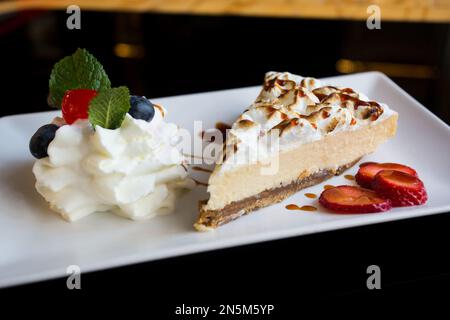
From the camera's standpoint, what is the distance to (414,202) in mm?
1776

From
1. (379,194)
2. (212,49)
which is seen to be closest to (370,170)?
(379,194)

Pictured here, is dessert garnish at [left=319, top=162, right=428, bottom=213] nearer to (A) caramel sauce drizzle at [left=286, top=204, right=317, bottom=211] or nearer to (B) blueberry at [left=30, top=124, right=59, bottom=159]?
(A) caramel sauce drizzle at [left=286, top=204, right=317, bottom=211]

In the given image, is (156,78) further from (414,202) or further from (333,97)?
(414,202)

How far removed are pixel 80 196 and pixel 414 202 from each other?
3.48ft

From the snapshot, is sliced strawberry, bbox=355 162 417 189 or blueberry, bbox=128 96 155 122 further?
sliced strawberry, bbox=355 162 417 189

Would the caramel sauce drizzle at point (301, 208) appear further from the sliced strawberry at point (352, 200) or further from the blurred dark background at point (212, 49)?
the blurred dark background at point (212, 49)

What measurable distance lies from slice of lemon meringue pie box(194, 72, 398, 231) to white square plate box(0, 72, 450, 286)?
5 centimetres

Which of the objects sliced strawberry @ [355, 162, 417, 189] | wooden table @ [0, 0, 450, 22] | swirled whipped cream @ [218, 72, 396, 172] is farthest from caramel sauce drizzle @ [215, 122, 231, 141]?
wooden table @ [0, 0, 450, 22]

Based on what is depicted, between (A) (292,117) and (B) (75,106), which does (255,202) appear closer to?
(A) (292,117)

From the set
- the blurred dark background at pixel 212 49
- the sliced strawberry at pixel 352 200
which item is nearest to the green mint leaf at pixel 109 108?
the sliced strawberry at pixel 352 200

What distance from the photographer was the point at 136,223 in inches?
69.3

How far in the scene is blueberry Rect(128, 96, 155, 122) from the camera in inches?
72.9
